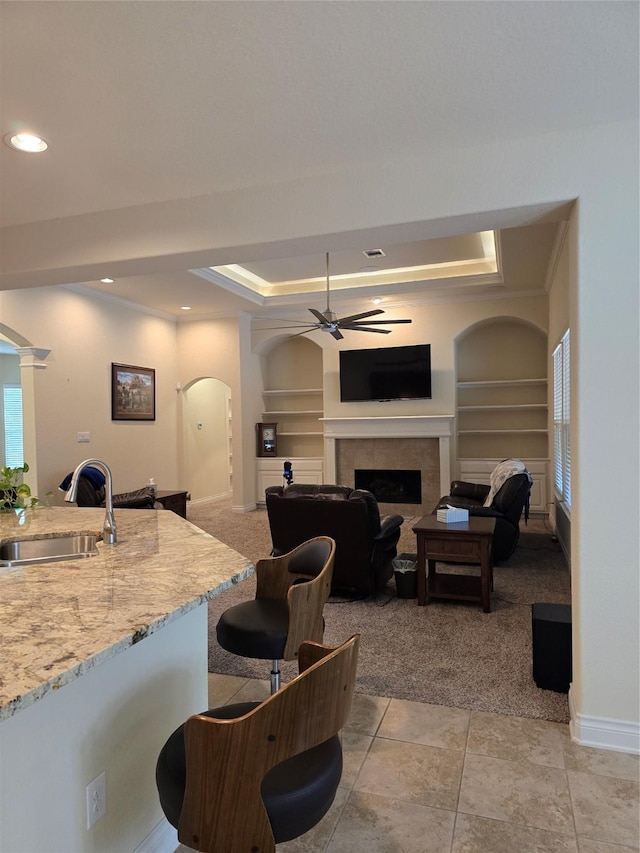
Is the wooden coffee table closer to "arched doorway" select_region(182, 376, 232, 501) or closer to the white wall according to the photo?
the white wall

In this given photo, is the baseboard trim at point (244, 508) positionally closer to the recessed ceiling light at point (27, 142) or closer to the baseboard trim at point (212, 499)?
the baseboard trim at point (212, 499)

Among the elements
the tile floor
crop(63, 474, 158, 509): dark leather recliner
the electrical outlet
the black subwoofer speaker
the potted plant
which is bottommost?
the tile floor

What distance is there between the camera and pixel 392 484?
822 cm

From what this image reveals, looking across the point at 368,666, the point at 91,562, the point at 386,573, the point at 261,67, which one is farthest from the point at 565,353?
the point at 91,562

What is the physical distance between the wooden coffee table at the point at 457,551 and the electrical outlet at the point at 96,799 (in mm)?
2876

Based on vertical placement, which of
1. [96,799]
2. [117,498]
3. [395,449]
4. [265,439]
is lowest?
[96,799]

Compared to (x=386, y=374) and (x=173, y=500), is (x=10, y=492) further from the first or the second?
(x=386, y=374)

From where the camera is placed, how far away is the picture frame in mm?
7078

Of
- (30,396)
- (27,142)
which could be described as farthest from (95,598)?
(30,396)

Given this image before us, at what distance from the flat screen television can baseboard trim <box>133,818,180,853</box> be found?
21.2 ft

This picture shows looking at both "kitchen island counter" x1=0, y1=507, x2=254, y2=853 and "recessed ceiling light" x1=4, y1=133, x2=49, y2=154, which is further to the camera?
"recessed ceiling light" x1=4, y1=133, x2=49, y2=154

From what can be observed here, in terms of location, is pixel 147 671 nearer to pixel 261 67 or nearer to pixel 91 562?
pixel 91 562

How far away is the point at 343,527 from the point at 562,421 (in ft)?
9.57

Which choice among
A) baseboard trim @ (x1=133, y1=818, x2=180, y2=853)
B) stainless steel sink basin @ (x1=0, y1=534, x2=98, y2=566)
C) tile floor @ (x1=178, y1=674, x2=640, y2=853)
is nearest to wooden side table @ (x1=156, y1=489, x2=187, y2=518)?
stainless steel sink basin @ (x1=0, y1=534, x2=98, y2=566)
